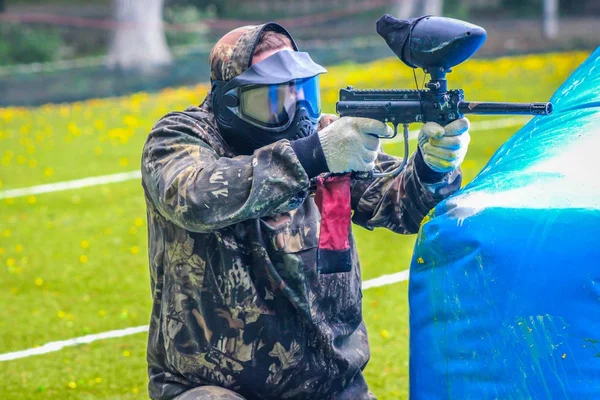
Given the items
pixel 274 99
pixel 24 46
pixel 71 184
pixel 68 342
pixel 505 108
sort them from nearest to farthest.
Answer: pixel 505 108 < pixel 274 99 < pixel 68 342 < pixel 71 184 < pixel 24 46

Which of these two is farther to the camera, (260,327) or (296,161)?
(260,327)

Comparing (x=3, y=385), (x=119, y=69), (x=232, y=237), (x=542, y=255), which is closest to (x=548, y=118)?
(x=542, y=255)

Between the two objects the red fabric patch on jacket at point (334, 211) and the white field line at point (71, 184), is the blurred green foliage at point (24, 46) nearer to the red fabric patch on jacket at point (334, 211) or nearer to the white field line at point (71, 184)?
the white field line at point (71, 184)

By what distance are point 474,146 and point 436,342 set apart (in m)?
7.72

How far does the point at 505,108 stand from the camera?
271 centimetres

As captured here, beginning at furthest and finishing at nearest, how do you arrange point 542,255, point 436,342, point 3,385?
1. point 3,385
2. point 436,342
3. point 542,255

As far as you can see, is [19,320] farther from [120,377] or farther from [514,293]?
[514,293]

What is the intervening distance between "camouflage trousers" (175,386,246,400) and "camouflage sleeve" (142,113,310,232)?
1.86ft

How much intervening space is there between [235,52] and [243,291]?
2.56 ft

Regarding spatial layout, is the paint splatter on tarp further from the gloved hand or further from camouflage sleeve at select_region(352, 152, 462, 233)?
camouflage sleeve at select_region(352, 152, 462, 233)

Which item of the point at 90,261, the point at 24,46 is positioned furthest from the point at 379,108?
the point at 24,46

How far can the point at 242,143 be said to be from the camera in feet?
10.2

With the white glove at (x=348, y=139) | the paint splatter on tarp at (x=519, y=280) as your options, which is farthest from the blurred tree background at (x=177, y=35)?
the paint splatter on tarp at (x=519, y=280)

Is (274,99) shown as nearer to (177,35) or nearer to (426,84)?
(426,84)
